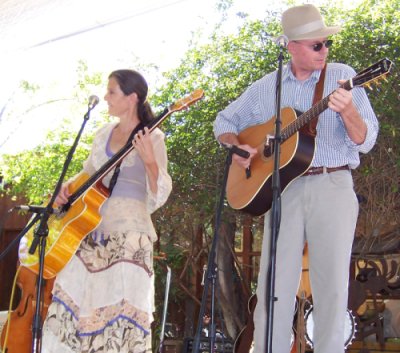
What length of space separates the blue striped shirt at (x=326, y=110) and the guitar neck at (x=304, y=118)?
10 centimetres

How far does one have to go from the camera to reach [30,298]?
4348 millimetres

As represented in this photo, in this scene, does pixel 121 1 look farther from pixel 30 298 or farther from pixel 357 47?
pixel 30 298

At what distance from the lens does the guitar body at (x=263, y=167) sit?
3.42 meters

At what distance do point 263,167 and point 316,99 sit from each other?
490 millimetres

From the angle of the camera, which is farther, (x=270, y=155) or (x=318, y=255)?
(x=270, y=155)

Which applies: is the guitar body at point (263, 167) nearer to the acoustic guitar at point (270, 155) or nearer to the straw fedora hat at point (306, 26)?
the acoustic guitar at point (270, 155)

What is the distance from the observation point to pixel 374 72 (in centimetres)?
Result: 300

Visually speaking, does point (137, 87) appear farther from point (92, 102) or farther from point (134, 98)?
point (92, 102)

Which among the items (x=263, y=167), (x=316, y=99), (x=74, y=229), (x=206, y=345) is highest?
(x=316, y=99)

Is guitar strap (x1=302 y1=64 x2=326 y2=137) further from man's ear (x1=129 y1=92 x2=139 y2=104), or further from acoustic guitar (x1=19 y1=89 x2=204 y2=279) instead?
man's ear (x1=129 y1=92 x2=139 y2=104)

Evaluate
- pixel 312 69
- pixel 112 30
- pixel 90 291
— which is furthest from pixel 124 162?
pixel 112 30

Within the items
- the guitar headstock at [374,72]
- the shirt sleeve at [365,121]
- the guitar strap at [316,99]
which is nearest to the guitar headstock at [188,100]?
the guitar strap at [316,99]

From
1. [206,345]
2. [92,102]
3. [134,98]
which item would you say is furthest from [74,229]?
[206,345]

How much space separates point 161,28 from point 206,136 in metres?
1.34
